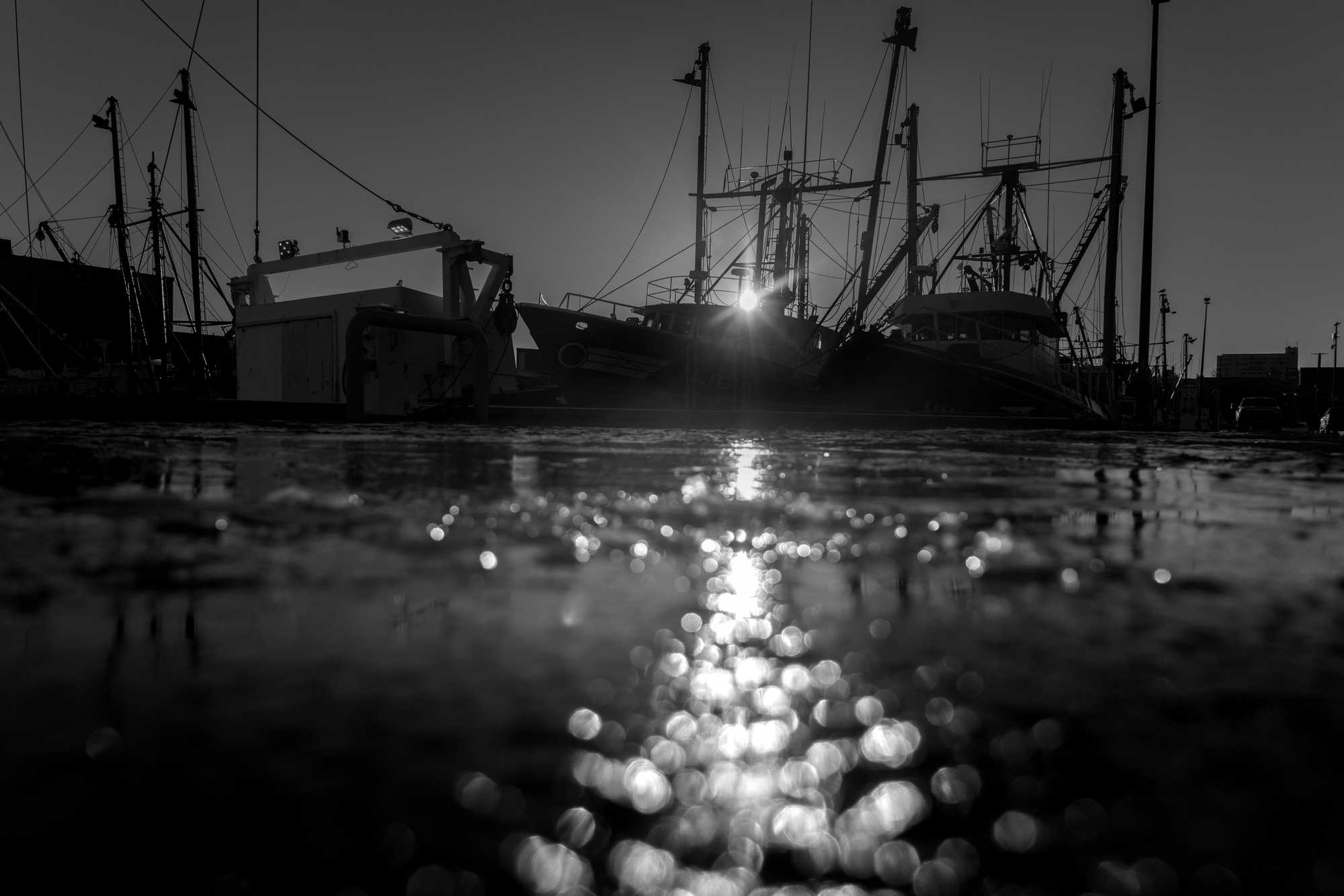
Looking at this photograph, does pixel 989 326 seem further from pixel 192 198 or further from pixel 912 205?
pixel 192 198

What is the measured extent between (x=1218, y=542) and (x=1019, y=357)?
2072 cm

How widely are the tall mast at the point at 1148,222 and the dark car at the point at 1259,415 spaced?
1539 cm

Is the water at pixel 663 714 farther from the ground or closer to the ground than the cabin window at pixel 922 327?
closer to the ground

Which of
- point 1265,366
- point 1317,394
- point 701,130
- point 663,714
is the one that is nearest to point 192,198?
point 701,130

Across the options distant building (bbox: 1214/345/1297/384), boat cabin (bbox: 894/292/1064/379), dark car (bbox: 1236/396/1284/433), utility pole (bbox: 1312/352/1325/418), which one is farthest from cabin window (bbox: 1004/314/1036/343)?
distant building (bbox: 1214/345/1297/384)

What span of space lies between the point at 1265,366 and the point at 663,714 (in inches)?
3882

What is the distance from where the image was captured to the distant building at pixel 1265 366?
78.9 meters

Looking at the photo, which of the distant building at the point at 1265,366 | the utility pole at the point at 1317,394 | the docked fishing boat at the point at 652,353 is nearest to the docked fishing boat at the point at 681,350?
the docked fishing boat at the point at 652,353

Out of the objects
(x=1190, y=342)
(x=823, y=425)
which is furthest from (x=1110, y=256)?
(x=1190, y=342)

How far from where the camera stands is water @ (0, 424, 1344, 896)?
347 millimetres

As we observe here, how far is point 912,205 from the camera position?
2697 cm

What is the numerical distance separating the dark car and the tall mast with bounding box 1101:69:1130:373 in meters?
11.1

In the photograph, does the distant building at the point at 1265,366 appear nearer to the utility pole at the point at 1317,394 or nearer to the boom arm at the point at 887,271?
the utility pole at the point at 1317,394

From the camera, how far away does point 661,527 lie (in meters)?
1.33
